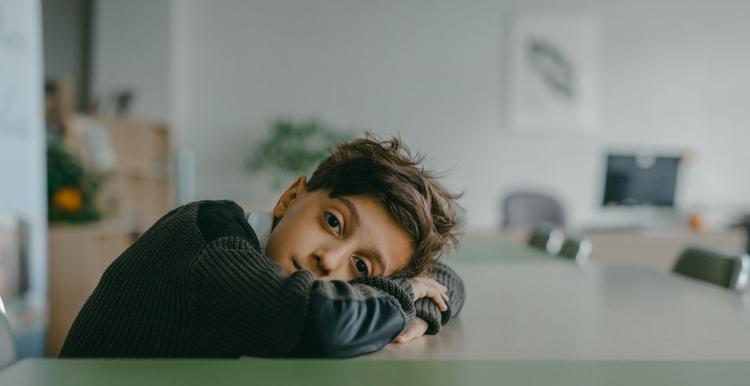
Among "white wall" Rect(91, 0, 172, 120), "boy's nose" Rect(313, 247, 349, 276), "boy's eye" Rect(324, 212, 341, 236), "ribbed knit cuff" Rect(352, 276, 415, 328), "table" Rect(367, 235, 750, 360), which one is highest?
"white wall" Rect(91, 0, 172, 120)

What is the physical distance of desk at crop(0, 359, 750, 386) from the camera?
598mm

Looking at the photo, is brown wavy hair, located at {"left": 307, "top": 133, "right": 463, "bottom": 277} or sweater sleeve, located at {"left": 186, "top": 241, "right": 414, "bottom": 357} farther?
brown wavy hair, located at {"left": 307, "top": 133, "right": 463, "bottom": 277}

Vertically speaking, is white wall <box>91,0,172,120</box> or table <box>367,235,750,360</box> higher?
white wall <box>91,0,172,120</box>

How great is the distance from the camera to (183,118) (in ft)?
17.6

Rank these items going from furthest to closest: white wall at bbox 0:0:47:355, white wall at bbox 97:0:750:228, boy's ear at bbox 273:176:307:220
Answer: white wall at bbox 97:0:750:228
white wall at bbox 0:0:47:355
boy's ear at bbox 273:176:307:220

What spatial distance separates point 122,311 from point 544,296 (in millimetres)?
806

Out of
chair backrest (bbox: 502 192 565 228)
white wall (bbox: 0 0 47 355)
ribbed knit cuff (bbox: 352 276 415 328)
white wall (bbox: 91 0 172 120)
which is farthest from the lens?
white wall (bbox: 91 0 172 120)

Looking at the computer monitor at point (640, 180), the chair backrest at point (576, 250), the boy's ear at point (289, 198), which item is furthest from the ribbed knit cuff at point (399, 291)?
the computer monitor at point (640, 180)

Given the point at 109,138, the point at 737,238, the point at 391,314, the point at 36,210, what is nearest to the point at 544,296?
the point at 391,314

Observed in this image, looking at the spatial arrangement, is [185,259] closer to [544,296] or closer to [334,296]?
[334,296]

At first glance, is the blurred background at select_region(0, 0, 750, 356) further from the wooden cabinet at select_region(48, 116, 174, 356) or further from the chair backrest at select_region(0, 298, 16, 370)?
the chair backrest at select_region(0, 298, 16, 370)

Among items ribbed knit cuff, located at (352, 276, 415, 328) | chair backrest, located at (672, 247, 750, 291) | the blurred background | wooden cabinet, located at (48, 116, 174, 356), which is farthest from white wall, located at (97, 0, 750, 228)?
ribbed knit cuff, located at (352, 276, 415, 328)

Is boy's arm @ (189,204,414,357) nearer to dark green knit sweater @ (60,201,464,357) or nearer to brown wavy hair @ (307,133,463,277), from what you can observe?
dark green knit sweater @ (60,201,464,357)

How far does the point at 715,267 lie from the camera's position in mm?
1641
